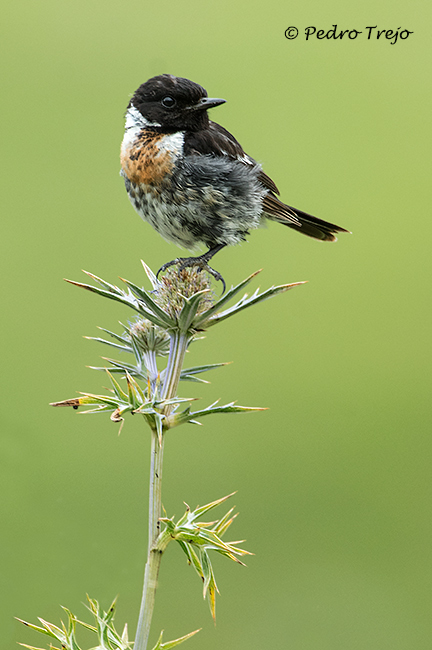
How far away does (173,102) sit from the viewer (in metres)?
2.27

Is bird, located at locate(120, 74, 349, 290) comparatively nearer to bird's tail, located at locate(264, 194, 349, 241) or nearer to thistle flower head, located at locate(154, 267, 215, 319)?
bird's tail, located at locate(264, 194, 349, 241)

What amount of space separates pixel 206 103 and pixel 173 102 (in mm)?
139

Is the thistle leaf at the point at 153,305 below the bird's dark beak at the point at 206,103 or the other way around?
below

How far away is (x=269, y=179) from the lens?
2625 millimetres

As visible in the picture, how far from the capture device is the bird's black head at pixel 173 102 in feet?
7.31

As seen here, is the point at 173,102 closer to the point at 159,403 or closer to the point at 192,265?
the point at 192,265

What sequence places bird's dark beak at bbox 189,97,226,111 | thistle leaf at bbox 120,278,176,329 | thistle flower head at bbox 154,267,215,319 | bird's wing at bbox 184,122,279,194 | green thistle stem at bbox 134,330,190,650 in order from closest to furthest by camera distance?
green thistle stem at bbox 134,330,190,650
thistle leaf at bbox 120,278,176,329
thistle flower head at bbox 154,267,215,319
bird's dark beak at bbox 189,97,226,111
bird's wing at bbox 184,122,279,194

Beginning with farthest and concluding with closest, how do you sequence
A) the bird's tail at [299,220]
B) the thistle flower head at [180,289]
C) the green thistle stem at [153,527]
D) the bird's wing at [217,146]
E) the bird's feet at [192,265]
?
the bird's tail at [299,220] → the bird's wing at [217,146] → the bird's feet at [192,265] → the thistle flower head at [180,289] → the green thistle stem at [153,527]

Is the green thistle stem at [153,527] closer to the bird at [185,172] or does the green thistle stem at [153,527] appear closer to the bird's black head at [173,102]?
the bird at [185,172]

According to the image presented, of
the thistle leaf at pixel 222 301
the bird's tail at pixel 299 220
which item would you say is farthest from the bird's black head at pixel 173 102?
the thistle leaf at pixel 222 301

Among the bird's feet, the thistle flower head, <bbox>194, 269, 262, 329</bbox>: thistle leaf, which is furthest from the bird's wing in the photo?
<bbox>194, 269, 262, 329</bbox>: thistle leaf

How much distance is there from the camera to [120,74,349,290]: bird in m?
2.25

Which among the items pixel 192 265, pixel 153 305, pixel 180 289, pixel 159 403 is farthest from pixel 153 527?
pixel 192 265

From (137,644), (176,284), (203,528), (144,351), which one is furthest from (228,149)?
(137,644)
